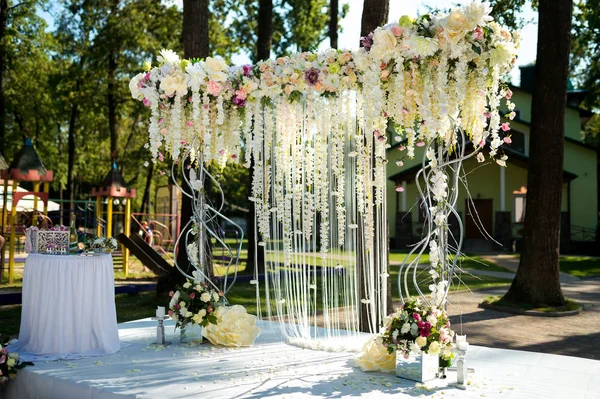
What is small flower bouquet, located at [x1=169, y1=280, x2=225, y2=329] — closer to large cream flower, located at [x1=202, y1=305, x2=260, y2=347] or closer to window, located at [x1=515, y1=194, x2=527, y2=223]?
large cream flower, located at [x1=202, y1=305, x2=260, y2=347]

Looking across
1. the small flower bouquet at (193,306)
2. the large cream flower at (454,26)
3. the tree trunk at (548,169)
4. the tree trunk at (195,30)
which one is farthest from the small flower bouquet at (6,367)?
the tree trunk at (548,169)

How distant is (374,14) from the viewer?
24.1ft

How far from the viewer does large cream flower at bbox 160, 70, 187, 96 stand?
5.98 metres

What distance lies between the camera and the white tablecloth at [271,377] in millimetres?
4551

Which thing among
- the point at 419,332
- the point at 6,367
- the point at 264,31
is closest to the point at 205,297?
the point at 6,367

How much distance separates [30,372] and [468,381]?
12.3 ft

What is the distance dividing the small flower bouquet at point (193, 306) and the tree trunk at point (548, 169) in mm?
6042

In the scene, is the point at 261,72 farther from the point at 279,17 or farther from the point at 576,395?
the point at 279,17

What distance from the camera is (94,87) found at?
23.5 metres

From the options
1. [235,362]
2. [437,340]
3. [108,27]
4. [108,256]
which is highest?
[108,27]

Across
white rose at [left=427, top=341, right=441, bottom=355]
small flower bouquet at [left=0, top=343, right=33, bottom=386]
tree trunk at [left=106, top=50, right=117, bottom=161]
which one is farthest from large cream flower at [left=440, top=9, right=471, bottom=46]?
tree trunk at [left=106, top=50, right=117, bottom=161]

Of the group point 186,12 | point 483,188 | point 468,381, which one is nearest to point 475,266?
point 483,188

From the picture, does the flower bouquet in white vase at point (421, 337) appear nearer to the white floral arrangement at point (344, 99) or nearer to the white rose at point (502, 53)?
the white floral arrangement at point (344, 99)

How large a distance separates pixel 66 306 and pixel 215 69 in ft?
9.10
